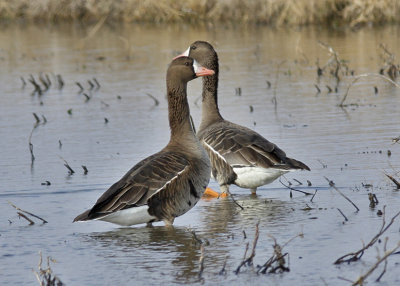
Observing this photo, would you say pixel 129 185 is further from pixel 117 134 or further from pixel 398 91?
pixel 398 91

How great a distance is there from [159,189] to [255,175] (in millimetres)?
1708

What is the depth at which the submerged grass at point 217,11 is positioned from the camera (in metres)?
28.1

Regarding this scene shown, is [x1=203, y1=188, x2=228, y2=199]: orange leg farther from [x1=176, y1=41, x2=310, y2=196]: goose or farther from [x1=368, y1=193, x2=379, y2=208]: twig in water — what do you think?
[x1=368, y1=193, x2=379, y2=208]: twig in water

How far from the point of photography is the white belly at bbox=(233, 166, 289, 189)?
8.96 metres

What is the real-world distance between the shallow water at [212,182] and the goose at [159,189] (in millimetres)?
244

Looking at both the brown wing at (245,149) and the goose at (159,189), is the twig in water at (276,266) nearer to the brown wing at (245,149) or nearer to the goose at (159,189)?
the goose at (159,189)

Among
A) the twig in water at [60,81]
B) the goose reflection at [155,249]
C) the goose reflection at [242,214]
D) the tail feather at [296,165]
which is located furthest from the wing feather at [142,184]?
the twig in water at [60,81]

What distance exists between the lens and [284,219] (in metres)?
7.98

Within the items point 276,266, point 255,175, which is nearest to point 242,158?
point 255,175

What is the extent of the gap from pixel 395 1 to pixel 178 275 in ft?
74.3

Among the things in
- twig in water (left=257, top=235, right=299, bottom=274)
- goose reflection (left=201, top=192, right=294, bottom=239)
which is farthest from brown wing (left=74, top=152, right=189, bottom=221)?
twig in water (left=257, top=235, right=299, bottom=274)

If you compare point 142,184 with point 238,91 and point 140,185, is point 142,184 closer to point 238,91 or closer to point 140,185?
point 140,185

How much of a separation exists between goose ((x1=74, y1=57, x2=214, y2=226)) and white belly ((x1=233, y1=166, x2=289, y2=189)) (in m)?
0.89

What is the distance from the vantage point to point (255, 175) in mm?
9047
